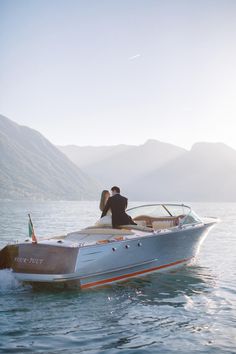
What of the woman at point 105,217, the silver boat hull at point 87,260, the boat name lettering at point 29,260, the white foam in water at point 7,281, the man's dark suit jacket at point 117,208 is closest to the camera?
the silver boat hull at point 87,260

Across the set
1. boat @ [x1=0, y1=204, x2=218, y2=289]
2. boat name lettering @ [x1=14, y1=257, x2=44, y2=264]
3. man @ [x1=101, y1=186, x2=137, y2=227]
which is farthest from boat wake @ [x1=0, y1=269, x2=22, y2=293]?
man @ [x1=101, y1=186, x2=137, y2=227]

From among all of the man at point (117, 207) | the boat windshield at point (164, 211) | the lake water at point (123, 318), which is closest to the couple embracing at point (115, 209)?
Answer: the man at point (117, 207)

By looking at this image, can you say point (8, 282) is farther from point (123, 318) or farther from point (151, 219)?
point (151, 219)

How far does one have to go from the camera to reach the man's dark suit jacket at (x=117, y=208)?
10.9 m

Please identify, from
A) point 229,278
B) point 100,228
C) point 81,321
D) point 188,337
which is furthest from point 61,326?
point 229,278

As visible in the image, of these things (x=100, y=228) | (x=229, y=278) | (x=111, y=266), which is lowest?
(x=229, y=278)

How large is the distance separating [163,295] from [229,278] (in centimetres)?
327

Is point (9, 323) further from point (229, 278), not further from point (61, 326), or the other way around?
point (229, 278)

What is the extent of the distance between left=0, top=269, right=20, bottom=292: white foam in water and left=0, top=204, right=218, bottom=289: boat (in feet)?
0.49

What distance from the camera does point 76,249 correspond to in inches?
339

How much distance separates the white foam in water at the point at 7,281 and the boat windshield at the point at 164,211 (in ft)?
16.7

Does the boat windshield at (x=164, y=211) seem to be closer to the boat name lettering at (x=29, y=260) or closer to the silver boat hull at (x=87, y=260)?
the silver boat hull at (x=87, y=260)

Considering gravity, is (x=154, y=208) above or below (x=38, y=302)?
above

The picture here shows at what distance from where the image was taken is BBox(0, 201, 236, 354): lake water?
6.37 m
